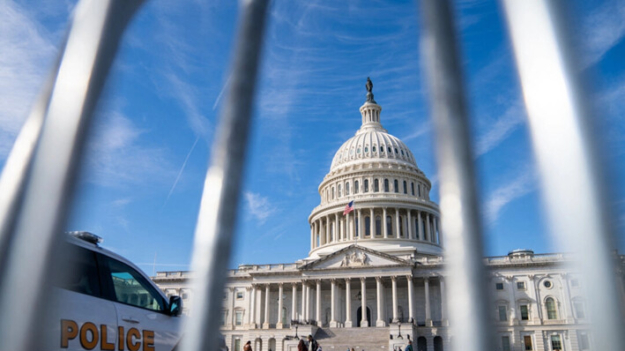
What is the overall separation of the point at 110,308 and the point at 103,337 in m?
0.46

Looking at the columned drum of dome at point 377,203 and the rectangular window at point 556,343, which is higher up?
the columned drum of dome at point 377,203

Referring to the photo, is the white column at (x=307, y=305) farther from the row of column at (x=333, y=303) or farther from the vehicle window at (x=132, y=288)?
the vehicle window at (x=132, y=288)

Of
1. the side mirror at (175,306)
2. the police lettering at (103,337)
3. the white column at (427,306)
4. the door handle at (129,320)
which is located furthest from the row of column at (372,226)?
the door handle at (129,320)

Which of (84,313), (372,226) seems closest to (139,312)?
(84,313)

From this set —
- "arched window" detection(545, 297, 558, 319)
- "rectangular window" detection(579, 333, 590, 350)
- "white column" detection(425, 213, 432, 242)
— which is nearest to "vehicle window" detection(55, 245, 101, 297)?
"rectangular window" detection(579, 333, 590, 350)

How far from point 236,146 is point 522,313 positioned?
67361 millimetres

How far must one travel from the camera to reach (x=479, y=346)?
4.60 feet

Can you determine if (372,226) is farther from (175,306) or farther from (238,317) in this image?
(175,306)

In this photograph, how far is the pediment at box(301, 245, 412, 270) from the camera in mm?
62750

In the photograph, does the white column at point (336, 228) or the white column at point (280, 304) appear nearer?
the white column at point (280, 304)

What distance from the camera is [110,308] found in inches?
257

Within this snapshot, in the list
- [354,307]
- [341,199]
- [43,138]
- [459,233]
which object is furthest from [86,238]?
[341,199]

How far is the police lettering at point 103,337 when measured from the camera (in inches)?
220

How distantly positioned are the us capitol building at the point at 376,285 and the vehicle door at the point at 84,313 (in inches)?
1937
